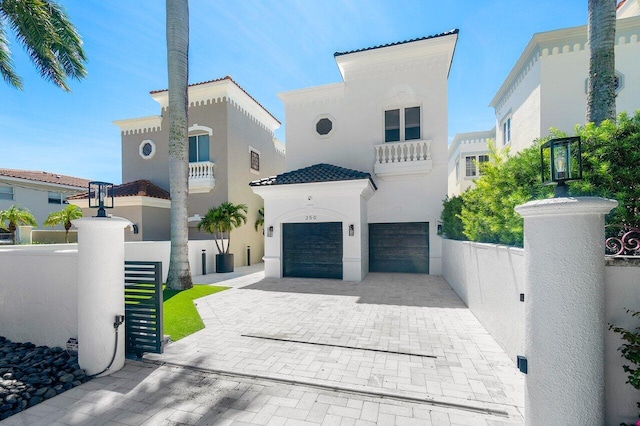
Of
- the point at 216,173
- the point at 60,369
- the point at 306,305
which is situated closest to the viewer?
the point at 60,369

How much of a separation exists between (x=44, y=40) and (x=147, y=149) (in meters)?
8.95

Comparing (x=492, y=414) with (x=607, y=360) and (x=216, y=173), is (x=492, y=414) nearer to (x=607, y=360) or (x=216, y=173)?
(x=607, y=360)

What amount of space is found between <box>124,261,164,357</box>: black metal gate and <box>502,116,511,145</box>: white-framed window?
18.3 metres

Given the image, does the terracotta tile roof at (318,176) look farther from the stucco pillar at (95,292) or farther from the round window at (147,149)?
the round window at (147,149)

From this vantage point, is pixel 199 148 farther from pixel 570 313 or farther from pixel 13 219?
pixel 570 313

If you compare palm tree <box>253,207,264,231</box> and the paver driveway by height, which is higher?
palm tree <box>253,207,264,231</box>

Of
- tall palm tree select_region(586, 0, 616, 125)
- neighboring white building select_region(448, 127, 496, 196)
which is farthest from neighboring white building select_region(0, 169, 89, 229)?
neighboring white building select_region(448, 127, 496, 196)

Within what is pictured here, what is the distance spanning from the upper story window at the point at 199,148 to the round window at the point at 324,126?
712cm

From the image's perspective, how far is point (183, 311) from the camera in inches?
294

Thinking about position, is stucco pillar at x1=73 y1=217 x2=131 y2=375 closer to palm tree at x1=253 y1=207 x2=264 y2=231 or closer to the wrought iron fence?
the wrought iron fence

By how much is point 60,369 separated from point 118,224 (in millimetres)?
2609

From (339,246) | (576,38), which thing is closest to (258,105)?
(339,246)

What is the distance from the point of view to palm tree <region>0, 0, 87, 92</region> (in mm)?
8903

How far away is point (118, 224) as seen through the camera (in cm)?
447
